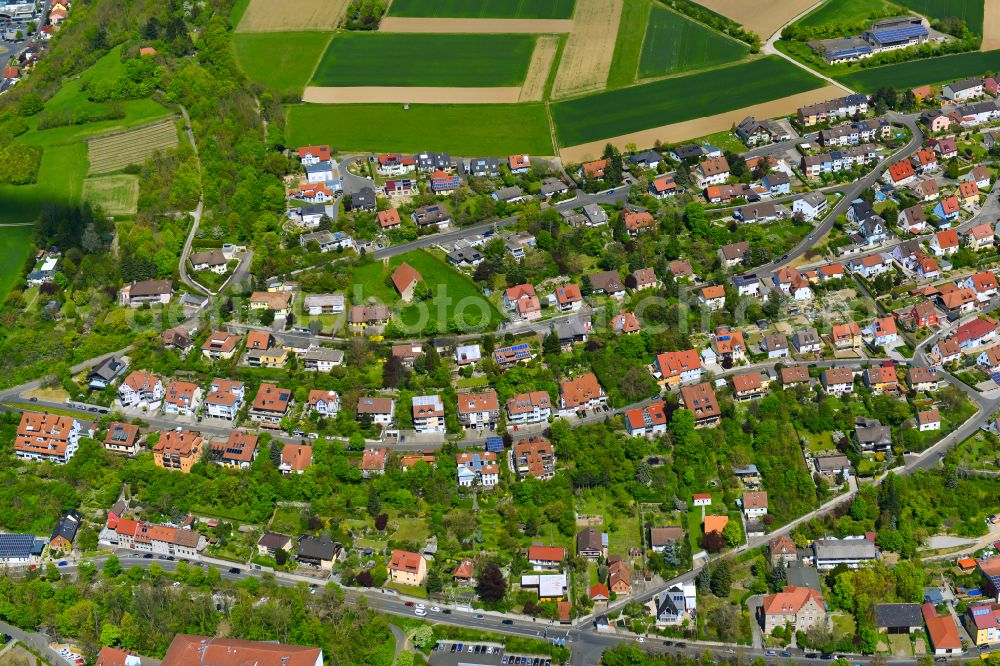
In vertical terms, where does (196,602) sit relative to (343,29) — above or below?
below

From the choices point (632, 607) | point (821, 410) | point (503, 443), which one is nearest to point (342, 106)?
point (503, 443)

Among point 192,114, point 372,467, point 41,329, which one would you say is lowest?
point 372,467

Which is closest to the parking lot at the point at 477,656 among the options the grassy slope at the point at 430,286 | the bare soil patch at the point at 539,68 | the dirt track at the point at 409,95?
the grassy slope at the point at 430,286

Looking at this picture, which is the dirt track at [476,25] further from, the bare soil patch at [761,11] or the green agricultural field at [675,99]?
Result: the bare soil patch at [761,11]

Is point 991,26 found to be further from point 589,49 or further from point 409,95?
point 409,95

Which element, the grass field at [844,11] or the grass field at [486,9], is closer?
the grass field at [844,11]

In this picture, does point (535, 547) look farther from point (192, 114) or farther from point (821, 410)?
point (192, 114)

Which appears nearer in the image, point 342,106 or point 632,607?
point 632,607

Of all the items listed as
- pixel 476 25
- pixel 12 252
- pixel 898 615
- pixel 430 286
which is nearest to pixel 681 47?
pixel 476 25
